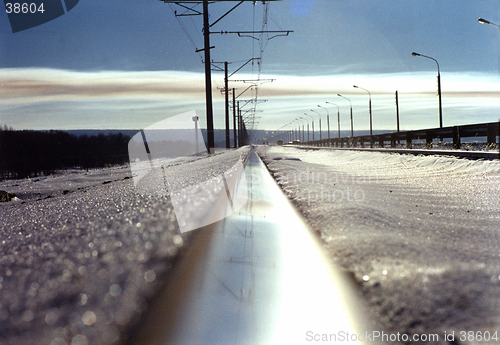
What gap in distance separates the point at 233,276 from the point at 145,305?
0.65 meters

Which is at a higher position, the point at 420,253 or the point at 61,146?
the point at 61,146

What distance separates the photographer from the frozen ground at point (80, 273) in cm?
127

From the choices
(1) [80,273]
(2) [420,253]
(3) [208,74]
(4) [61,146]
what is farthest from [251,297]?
(4) [61,146]

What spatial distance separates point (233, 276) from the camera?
219 cm

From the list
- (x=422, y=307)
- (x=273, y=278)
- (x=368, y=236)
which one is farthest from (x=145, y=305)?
(x=368, y=236)

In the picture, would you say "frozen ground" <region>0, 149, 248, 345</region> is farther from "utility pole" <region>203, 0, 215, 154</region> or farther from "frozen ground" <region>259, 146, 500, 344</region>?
"utility pole" <region>203, 0, 215, 154</region>

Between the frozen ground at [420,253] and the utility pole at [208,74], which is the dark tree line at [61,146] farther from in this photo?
the frozen ground at [420,253]

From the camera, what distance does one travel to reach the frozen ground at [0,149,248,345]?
1.27 metres

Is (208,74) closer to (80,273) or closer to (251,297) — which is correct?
(251,297)

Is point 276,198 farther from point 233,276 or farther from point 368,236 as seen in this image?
point 233,276

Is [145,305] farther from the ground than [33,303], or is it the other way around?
[33,303]

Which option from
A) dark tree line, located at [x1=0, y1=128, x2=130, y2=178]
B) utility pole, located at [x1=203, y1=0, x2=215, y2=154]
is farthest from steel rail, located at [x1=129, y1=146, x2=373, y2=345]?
dark tree line, located at [x1=0, y1=128, x2=130, y2=178]

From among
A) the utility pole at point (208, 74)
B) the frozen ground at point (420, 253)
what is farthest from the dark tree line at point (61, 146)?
the frozen ground at point (420, 253)

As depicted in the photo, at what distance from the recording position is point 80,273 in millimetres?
1653
